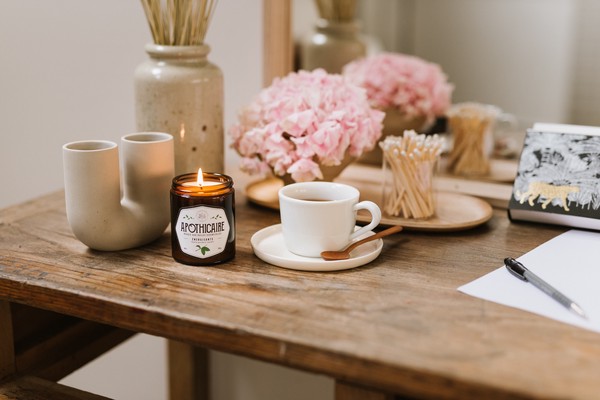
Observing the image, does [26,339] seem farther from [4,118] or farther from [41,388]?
[4,118]

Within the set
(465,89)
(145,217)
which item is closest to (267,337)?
(145,217)

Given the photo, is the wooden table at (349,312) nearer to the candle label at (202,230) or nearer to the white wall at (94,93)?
the candle label at (202,230)

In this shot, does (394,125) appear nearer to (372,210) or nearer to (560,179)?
(560,179)

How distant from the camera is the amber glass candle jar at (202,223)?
31.2 inches

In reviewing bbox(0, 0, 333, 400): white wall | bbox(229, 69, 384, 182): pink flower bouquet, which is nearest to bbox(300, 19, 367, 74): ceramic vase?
bbox(0, 0, 333, 400): white wall

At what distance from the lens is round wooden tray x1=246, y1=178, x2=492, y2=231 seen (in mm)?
940

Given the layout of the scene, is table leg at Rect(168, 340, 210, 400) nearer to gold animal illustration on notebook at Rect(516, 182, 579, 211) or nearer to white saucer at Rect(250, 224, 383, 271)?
white saucer at Rect(250, 224, 383, 271)

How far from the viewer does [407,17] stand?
1496mm

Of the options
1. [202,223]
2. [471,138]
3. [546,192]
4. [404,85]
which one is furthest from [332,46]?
[202,223]

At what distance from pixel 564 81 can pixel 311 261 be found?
2.75 ft

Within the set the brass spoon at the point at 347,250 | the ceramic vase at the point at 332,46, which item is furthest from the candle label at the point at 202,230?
the ceramic vase at the point at 332,46

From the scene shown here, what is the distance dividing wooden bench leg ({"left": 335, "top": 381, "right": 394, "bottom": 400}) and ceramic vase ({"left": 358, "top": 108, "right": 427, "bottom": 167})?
689 mm

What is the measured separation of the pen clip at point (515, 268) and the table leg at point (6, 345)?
0.60 m

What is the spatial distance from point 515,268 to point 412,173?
242mm
